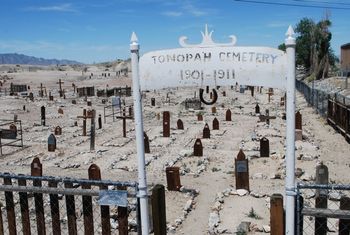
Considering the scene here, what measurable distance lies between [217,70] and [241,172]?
6210mm

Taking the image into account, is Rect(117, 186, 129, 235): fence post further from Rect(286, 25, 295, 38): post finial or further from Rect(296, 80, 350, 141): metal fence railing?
Rect(296, 80, 350, 141): metal fence railing

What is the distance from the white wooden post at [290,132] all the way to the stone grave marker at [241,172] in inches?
236

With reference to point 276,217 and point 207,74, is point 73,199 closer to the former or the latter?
point 207,74

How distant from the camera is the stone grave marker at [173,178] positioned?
35.2ft

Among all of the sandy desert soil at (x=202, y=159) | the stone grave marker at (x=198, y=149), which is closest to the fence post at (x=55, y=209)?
the sandy desert soil at (x=202, y=159)

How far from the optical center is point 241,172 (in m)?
10.5

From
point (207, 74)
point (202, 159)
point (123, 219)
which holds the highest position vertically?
point (207, 74)

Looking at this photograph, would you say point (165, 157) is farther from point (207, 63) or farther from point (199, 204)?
point (207, 63)

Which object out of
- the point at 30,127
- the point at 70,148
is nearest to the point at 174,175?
the point at 70,148

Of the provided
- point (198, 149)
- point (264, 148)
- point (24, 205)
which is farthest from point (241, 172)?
point (24, 205)

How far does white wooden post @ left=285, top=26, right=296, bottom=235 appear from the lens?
4391 millimetres

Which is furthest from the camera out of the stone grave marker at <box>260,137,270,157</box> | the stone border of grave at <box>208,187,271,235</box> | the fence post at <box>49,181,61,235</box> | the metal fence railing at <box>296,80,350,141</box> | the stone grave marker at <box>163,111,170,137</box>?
the stone grave marker at <box>163,111,170,137</box>

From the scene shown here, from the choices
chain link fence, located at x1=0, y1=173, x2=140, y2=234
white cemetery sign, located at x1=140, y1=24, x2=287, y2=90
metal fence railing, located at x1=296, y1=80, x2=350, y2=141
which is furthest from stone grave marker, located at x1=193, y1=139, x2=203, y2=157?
white cemetery sign, located at x1=140, y1=24, x2=287, y2=90

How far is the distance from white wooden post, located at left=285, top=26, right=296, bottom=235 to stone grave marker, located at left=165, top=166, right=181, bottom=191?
631 cm
